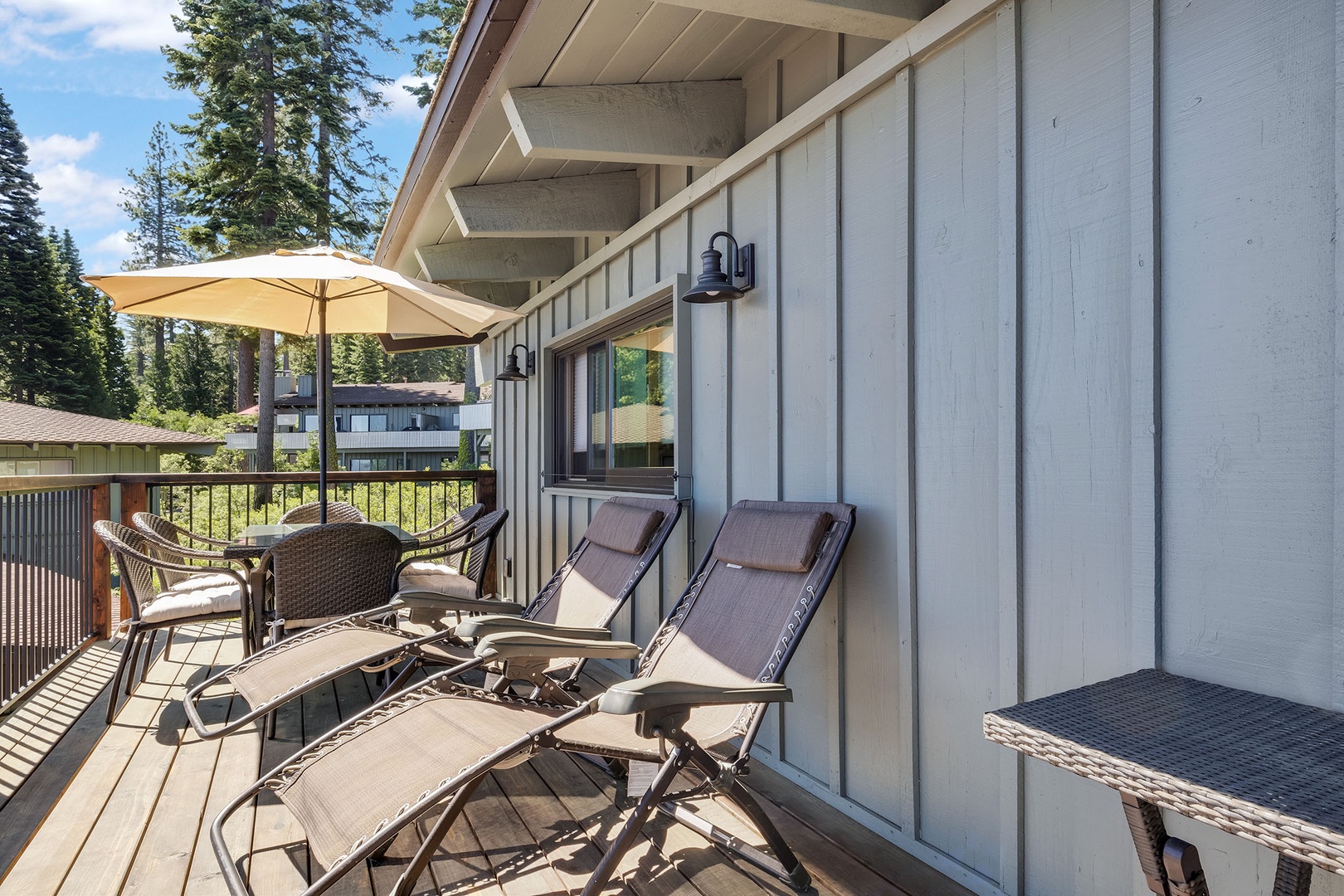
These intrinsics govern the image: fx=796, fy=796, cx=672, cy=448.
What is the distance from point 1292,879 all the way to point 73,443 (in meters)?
19.8

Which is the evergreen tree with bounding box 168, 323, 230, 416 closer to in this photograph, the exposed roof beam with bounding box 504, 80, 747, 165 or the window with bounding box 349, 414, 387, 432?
the window with bounding box 349, 414, 387, 432

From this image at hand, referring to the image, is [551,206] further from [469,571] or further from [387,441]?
[387,441]

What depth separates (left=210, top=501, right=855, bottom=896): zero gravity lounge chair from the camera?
163cm

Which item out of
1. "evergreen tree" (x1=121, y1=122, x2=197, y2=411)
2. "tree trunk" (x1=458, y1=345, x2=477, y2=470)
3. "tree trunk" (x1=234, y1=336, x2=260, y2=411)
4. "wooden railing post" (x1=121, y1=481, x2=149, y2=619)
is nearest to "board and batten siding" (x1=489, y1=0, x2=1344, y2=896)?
"wooden railing post" (x1=121, y1=481, x2=149, y2=619)

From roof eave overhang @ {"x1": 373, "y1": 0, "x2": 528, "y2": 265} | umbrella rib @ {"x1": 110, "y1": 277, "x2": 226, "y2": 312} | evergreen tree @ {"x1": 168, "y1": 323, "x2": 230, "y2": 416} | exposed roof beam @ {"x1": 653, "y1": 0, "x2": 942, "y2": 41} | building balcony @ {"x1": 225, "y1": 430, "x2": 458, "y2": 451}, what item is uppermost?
evergreen tree @ {"x1": 168, "y1": 323, "x2": 230, "y2": 416}

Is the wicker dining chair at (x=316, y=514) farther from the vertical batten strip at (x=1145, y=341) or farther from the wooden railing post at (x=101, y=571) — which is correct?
the vertical batten strip at (x=1145, y=341)

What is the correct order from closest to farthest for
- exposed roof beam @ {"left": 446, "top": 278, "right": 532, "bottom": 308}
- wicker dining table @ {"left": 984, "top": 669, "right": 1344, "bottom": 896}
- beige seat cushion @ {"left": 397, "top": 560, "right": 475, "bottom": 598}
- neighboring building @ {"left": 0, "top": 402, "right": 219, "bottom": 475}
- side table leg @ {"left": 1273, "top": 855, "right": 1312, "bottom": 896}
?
wicker dining table @ {"left": 984, "top": 669, "right": 1344, "bottom": 896} < side table leg @ {"left": 1273, "top": 855, "right": 1312, "bottom": 896} < beige seat cushion @ {"left": 397, "top": 560, "right": 475, "bottom": 598} < exposed roof beam @ {"left": 446, "top": 278, "right": 532, "bottom": 308} < neighboring building @ {"left": 0, "top": 402, "right": 219, "bottom": 475}

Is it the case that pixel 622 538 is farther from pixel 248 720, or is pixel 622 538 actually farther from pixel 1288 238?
pixel 1288 238

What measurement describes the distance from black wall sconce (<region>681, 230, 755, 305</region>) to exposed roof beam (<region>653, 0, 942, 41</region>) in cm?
89

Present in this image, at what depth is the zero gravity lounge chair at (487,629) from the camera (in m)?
2.37

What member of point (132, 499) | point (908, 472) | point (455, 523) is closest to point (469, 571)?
point (455, 523)

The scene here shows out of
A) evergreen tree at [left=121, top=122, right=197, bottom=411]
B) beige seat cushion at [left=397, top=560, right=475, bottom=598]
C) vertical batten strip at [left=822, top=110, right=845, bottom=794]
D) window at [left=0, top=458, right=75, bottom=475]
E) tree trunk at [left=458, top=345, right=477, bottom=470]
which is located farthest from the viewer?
evergreen tree at [left=121, top=122, right=197, bottom=411]

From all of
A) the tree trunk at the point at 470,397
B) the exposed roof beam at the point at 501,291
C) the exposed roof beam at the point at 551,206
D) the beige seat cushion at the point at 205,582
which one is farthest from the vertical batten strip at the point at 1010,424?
the tree trunk at the point at 470,397

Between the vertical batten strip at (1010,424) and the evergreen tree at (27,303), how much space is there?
30480mm
